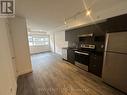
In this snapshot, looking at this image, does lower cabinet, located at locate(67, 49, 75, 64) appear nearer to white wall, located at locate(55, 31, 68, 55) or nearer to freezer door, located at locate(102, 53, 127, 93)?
white wall, located at locate(55, 31, 68, 55)

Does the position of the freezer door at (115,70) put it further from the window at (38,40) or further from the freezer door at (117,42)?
the window at (38,40)

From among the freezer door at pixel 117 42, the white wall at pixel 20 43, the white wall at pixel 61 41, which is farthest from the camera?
the white wall at pixel 61 41

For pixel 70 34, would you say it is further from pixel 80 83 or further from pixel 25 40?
pixel 80 83

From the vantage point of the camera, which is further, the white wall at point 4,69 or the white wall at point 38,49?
the white wall at point 38,49

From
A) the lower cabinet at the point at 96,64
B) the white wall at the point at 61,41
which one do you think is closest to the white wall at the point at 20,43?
the lower cabinet at the point at 96,64

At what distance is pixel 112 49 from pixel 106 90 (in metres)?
1.22

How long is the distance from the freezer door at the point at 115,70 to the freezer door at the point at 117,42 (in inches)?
6.3

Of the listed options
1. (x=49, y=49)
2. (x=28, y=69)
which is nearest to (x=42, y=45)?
(x=49, y=49)

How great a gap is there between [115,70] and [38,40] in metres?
8.31

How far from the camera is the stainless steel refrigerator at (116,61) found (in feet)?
6.73

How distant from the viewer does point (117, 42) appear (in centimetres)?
218

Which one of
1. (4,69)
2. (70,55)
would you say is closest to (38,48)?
(70,55)

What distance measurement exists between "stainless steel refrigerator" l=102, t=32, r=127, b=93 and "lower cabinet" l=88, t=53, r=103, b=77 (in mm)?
311

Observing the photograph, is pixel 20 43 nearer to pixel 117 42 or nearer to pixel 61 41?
pixel 117 42
